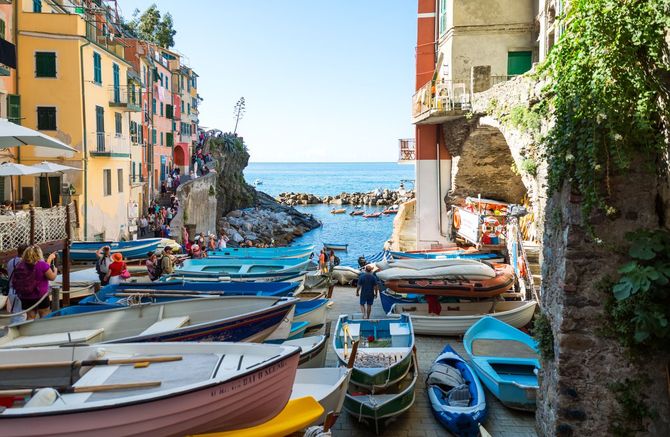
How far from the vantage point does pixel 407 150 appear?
27.9m

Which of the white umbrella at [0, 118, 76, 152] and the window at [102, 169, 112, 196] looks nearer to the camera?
the white umbrella at [0, 118, 76, 152]

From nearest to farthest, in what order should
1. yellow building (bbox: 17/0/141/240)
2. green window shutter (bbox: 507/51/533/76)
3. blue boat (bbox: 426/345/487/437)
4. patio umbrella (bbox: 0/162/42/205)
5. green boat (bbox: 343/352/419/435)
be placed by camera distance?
green boat (bbox: 343/352/419/435), blue boat (bbox: 426/345/487/437), patio umbrella (bbox: 0/162/42/205), yellow building (bbox: 17/0/141/240), green window shutter (bbox: 507/51/533/76)

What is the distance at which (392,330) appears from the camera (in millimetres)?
11812

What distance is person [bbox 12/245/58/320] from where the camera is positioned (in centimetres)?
1021

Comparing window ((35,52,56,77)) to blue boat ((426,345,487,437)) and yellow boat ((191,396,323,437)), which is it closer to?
blue boat ((426,345,487,437))

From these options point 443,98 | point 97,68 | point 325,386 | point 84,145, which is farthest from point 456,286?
point 97,68

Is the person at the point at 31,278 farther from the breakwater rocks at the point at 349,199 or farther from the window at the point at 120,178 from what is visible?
the breakwater rocks at the point at 349,199

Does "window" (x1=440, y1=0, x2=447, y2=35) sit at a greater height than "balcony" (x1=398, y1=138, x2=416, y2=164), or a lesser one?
greater

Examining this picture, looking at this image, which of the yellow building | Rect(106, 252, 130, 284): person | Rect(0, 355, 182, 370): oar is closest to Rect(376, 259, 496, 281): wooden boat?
Rect(106, 252, 130, 284): person

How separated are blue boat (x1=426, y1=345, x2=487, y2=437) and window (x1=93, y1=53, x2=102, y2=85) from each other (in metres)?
20.1

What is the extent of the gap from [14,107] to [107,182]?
212 inches

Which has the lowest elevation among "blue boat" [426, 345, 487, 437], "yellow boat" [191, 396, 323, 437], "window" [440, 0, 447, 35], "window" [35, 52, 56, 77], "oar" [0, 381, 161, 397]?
"blue boat" [426, 345, 487, 437]

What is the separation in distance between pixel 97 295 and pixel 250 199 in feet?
171

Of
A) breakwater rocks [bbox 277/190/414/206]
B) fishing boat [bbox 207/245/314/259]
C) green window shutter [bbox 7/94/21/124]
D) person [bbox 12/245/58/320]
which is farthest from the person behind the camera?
breakwater rocks [bbox 277/190/414/206]
